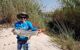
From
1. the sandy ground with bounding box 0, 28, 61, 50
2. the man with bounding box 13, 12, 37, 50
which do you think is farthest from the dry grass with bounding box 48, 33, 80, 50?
the man with bounding box 13, 12, 37, 50

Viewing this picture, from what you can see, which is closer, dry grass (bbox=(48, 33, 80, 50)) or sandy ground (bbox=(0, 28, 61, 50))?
sandy ground (bbox=(0, 28, 61, 50))

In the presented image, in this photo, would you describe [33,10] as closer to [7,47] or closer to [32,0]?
[32,0]

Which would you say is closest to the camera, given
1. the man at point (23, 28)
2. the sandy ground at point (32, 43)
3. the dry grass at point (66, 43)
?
the man at point (23, 28)

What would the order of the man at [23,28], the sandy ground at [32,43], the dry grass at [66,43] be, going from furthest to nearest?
the dry grass at [66,43]
the sandy ground at [32,43]
the man at [23,28]

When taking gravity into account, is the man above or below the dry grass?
above

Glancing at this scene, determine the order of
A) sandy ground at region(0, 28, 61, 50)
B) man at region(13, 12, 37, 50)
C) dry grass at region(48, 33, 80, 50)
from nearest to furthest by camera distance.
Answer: man at region(13, 12, 37, 50)
sandy ground at region(0, 28, 61, 50)
dry grass at region(48, 33, 80, 50)

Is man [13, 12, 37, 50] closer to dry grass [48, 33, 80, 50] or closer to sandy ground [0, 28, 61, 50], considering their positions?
sandy ground [0, 28, 61, 50]

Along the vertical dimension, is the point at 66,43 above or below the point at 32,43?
below

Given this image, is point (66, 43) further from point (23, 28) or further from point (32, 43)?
point (23, 28)

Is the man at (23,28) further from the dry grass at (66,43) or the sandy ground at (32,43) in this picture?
the dry grass at (66,43)

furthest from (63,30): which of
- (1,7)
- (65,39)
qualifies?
(1,7)

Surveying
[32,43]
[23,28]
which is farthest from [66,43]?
[23,28]

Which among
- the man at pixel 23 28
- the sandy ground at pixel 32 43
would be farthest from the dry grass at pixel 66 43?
the man at pixel 23 28

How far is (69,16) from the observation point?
2038 cm
